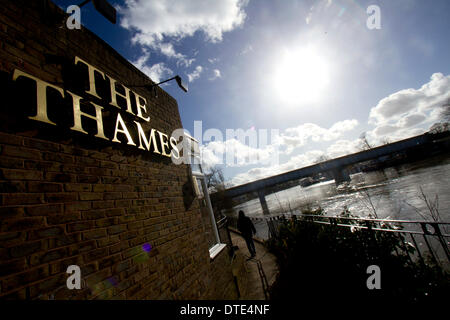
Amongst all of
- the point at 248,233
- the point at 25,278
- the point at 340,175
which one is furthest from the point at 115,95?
the point at 340,175

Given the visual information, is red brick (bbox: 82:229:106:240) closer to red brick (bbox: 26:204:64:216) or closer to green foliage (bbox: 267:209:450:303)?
red brick (bbox: 26:204:64:216)

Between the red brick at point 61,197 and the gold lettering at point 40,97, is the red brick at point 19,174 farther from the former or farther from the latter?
the gold lettering at point 40,97

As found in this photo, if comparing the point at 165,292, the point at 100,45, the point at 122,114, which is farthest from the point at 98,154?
the point at 165,292

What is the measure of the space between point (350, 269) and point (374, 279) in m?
→ 0.46

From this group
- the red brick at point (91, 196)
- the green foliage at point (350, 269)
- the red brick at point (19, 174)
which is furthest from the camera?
the green foliage at point (350, 269)

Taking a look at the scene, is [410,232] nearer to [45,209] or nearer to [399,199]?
[45,209]

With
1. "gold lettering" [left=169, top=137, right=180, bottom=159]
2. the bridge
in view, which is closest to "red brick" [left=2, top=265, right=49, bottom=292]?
"gold lettering" [left=169, top=137, right=180, bottom=159]

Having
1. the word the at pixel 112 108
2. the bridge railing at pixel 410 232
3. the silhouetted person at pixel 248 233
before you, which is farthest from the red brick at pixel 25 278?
the silhouetted person at pixel 248 233

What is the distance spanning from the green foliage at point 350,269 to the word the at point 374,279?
0.05m

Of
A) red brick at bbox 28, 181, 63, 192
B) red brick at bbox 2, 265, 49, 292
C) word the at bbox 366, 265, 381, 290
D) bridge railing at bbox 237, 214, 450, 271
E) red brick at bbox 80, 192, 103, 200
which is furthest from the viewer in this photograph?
word the at bbox 366, 265, 381, 290

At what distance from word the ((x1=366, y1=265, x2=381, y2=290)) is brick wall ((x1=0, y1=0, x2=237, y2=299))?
2659 millimetres

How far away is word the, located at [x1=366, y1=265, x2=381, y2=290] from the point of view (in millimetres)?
2787

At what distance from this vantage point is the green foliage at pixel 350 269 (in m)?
2.46

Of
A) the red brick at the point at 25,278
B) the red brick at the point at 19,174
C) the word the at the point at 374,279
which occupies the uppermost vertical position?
the red brick at the point at 19,174
